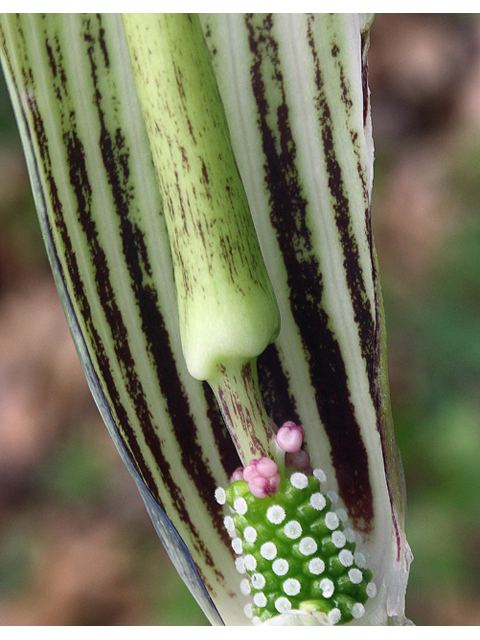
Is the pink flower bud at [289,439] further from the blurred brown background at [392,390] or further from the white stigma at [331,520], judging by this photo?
the blurred brown background at [392,390]

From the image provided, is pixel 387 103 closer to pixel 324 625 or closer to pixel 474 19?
pixel 474 19

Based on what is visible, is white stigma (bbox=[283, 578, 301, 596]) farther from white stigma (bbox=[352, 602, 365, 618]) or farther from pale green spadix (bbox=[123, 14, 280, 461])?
pale green spadix (bbox=[123, 14, 280, 461])

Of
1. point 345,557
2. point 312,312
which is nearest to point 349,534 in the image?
point 345,557

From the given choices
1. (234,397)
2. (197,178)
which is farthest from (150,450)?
(197,178)

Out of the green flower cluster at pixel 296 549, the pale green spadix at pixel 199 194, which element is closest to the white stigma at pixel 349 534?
the green flower cluster at pixel 296 549

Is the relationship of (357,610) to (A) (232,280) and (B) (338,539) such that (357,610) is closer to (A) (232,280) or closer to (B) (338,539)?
(B) (338,539)

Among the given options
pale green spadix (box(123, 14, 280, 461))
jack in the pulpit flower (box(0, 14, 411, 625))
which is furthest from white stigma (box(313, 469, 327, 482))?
pale green spadix (box(123, 14, 280, 461))
